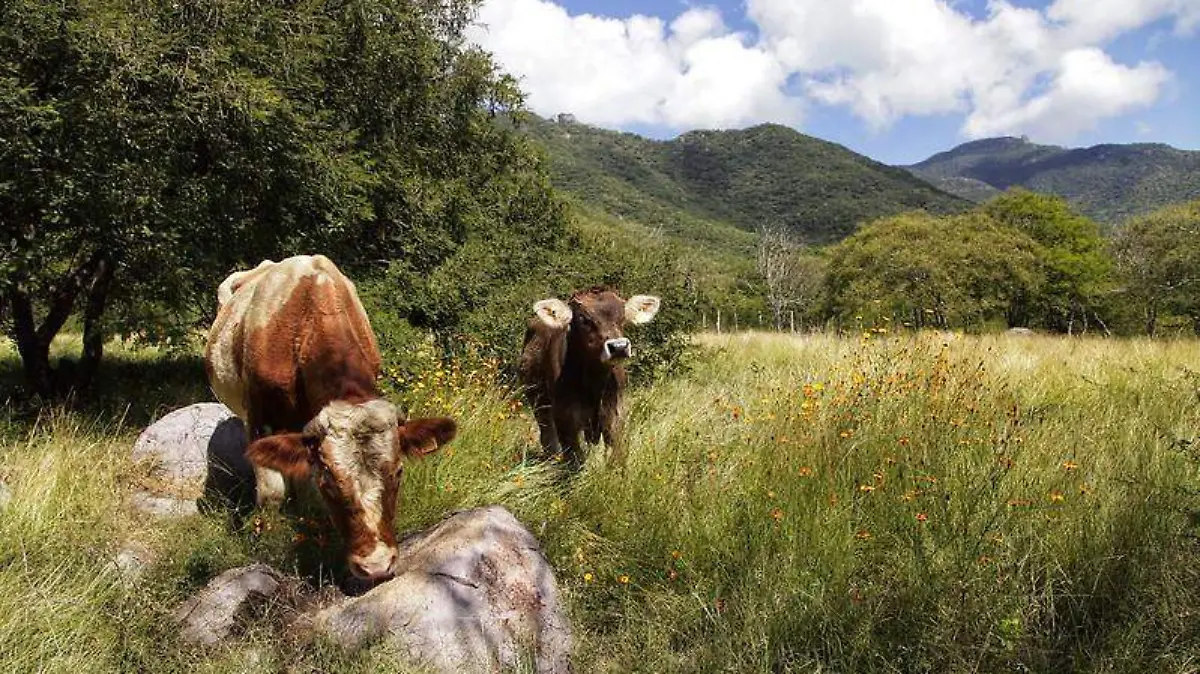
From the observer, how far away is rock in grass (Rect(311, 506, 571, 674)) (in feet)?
11.1

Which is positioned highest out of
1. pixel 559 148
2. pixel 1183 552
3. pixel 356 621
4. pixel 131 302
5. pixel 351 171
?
pixel 559 148

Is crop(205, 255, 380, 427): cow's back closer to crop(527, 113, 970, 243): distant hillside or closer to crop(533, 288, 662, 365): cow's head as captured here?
crop(533, 288, 662, 365): cow's head

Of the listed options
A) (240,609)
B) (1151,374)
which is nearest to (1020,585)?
(240,609)

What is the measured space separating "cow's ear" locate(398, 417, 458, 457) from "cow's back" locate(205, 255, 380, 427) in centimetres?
54

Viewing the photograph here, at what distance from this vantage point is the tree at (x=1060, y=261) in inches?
1382

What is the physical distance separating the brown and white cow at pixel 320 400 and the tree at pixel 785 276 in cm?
4690

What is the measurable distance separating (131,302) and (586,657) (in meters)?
7.61

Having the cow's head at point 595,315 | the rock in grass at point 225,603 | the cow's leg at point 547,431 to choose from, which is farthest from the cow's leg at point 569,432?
the rock in grass at point 225,603

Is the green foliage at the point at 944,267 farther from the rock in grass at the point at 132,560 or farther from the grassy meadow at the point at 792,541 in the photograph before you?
the rock in grass at the point at 132,560

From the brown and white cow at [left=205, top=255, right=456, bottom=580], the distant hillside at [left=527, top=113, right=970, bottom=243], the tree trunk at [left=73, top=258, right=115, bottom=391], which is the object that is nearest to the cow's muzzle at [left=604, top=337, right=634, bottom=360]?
the brown and white cow at [left=205, top=255, right=456, bottom=580]

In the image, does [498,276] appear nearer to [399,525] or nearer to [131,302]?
[131,302]

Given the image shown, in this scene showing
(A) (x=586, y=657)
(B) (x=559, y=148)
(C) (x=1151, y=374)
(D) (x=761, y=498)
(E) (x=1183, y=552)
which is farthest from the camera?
(B) (x=559, y=148)

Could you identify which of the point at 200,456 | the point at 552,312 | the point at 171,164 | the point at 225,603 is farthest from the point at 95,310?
the point at 225,603

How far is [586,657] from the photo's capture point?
3.63 meters
